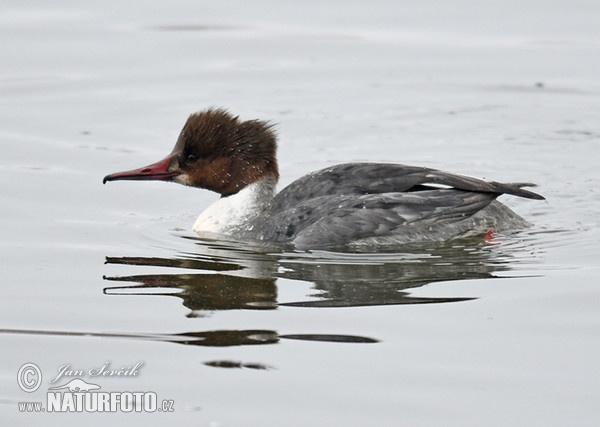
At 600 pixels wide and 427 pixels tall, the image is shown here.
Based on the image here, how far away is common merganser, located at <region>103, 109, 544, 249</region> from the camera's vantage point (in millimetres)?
10289

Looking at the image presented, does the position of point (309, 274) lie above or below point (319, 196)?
below

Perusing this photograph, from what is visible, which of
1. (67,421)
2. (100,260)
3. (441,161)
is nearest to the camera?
(67,421)

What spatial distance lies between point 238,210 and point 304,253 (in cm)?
101

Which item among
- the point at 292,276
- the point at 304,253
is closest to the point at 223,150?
the point at 304,253

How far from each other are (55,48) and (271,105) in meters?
3.48

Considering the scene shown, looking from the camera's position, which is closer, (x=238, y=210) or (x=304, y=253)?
(x=304, y=253)

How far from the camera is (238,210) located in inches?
426

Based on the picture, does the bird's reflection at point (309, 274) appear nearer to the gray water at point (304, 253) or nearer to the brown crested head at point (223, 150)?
the gray water at point (304, 253)

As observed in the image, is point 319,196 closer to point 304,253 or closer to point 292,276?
point 304,253

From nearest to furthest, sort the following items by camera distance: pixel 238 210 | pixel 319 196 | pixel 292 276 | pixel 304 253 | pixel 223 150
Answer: pixel 292 276 → pixel 304 253 → pixel 319 196 → pixel 223 150 → pixel 238 210

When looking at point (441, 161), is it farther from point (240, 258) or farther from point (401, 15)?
point (401, 15)

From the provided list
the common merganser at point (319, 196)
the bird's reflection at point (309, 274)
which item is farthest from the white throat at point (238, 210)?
the bird's reflection at point (309, 274)

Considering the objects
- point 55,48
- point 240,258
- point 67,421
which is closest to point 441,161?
point 240,258

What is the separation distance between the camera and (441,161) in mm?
13117
